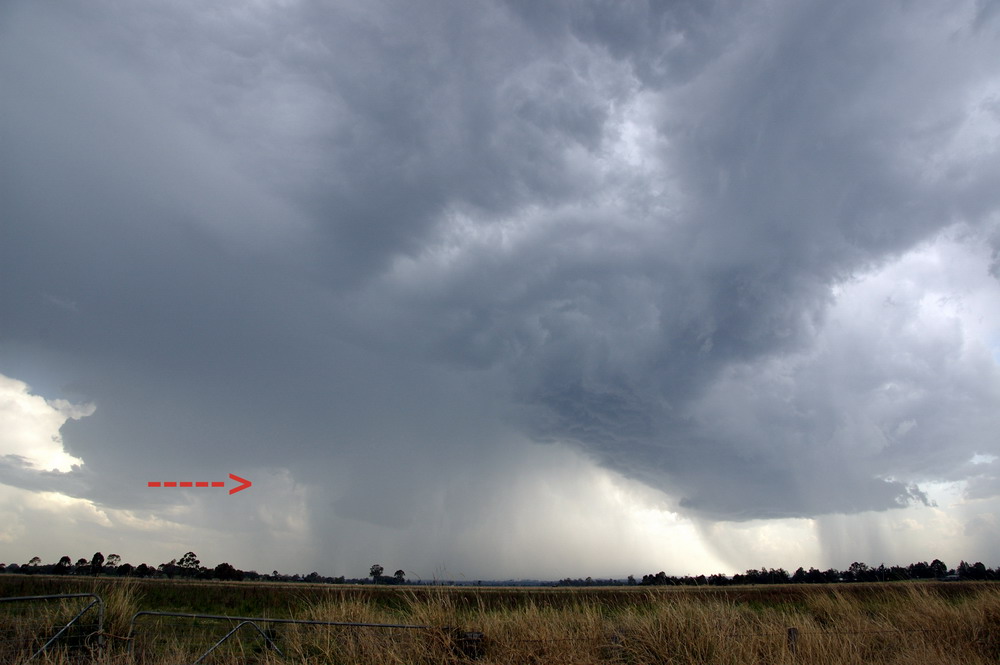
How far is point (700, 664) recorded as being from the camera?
1082 cm

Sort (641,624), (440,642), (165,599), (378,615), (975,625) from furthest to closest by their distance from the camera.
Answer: (165,599) < (378,615) < (975,625) < (641,624) < (440,642)

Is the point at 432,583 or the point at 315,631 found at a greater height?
the point at 432,583

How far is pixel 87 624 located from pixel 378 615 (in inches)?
303

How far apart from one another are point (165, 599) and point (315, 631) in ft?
114

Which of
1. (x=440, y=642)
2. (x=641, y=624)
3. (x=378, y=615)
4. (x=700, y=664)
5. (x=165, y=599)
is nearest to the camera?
(x=700, y=664)

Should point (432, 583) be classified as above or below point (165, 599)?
above

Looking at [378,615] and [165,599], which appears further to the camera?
[165,599]

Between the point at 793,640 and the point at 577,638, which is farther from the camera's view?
the point at 577,638

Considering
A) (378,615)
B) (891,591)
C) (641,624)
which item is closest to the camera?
(641,624)

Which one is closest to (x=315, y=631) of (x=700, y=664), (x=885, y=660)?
(x=700, y=664)

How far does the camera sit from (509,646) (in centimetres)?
1137

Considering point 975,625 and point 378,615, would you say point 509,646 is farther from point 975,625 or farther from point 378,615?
point 975,625

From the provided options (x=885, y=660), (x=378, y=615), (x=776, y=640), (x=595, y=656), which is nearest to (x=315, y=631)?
(x=378, y=615)

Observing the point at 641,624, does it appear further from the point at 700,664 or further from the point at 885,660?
the point at 885,660
